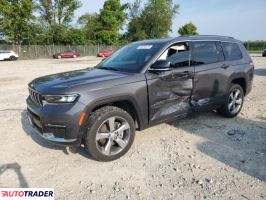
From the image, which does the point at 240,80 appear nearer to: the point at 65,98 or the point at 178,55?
the point at 178,55

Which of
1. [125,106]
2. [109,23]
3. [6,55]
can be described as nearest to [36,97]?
[125,106]

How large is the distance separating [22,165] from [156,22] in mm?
66634

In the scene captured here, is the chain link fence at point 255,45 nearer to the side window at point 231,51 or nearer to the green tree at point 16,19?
the green tree at point 16,19

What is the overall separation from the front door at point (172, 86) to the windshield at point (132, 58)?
226 mm

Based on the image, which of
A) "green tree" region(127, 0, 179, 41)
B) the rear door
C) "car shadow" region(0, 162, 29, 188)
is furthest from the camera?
"green tree" region(127, 0, 179, 41)

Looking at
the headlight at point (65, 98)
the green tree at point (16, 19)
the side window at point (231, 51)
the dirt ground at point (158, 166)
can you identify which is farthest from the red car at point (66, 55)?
the headlight at point (65, 98)

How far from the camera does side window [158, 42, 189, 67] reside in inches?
174

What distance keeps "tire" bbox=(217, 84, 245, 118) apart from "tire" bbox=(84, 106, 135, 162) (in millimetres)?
2574

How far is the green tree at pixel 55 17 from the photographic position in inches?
1848

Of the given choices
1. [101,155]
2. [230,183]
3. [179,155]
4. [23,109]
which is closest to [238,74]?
[179,155]

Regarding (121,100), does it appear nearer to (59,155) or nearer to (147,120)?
(147,120)

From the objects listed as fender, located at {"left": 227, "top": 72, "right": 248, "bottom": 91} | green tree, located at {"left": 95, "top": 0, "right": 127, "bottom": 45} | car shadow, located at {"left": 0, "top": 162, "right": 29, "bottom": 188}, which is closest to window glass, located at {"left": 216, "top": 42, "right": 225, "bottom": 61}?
fender, located at {"left": 227, "top": 72, "right": 248, "bottom": 91}

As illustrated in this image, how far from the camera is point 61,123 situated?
11.3 ft

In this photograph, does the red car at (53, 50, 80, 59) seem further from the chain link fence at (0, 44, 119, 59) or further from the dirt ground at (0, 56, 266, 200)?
the dirt ground at (0, 56, 266, 200)
